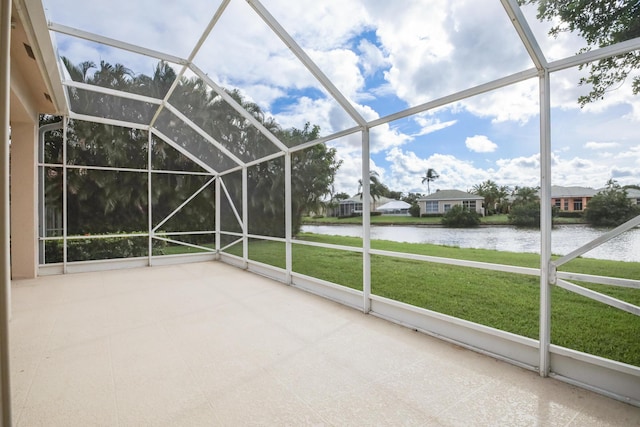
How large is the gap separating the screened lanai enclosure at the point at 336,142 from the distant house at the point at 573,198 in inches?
5.0

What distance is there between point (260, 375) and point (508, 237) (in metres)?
3.20

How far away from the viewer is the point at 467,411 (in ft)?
6.75

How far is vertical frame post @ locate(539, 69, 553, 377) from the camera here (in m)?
2.46

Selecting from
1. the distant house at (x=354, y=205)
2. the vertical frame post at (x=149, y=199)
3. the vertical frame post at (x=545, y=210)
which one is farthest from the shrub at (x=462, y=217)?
the vertical frame post at (x=149, y=199)

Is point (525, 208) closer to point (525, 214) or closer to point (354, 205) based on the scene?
point (525, 214)

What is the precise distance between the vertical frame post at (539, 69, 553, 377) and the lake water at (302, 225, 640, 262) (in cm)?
11

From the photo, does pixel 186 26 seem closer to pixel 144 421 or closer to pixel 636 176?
pixel 144 421

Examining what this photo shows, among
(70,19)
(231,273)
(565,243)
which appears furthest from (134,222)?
(565,243)

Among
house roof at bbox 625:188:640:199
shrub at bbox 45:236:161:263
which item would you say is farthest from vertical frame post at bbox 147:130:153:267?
house roof at bbox 625:188:640:199

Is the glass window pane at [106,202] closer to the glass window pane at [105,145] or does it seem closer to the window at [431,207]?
the glass window pane at [105,145]

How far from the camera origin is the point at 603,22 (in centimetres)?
221

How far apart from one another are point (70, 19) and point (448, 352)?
16.9 ft

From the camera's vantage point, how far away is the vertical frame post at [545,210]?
8.08 ft

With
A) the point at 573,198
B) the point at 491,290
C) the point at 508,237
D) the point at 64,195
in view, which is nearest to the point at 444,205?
the point at 508,237
